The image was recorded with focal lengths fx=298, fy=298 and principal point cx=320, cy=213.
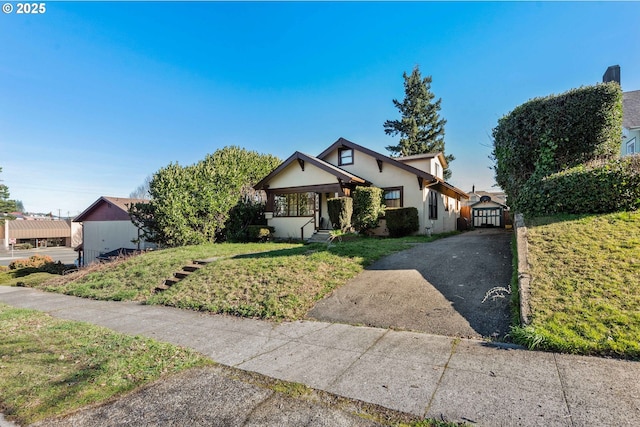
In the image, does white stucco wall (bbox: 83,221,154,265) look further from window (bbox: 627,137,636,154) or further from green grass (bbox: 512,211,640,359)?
window (bbox: 627,137,636,154)

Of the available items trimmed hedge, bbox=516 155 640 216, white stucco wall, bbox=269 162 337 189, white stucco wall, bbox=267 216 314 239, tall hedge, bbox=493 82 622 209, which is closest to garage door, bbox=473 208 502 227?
tall hedge, bbox=493 82 622 209

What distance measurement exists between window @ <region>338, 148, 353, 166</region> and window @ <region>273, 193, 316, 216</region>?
112 inches

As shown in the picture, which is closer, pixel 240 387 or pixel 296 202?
pixel 240 387

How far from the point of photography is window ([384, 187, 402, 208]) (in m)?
16.7

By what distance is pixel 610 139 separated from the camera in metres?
9.99

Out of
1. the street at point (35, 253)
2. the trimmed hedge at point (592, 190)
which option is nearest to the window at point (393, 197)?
the trimmed hedge at point (592, 190)

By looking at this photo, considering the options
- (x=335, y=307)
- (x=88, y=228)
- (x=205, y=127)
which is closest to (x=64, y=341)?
(x=335, y=307)

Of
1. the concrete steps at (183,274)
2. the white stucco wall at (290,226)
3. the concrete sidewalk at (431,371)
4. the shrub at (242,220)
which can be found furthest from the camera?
the white stucco wall at (290,226)

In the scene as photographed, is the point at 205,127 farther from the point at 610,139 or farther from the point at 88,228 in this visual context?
the point at 610,139

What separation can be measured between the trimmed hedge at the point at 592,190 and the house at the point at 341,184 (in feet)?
22.5

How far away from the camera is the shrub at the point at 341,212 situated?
49.0 ft

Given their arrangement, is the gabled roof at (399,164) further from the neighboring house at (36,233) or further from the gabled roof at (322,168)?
the neighboring house at (36,233)

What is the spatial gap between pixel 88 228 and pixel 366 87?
2472cm

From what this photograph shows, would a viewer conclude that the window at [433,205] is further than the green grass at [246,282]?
Yes
